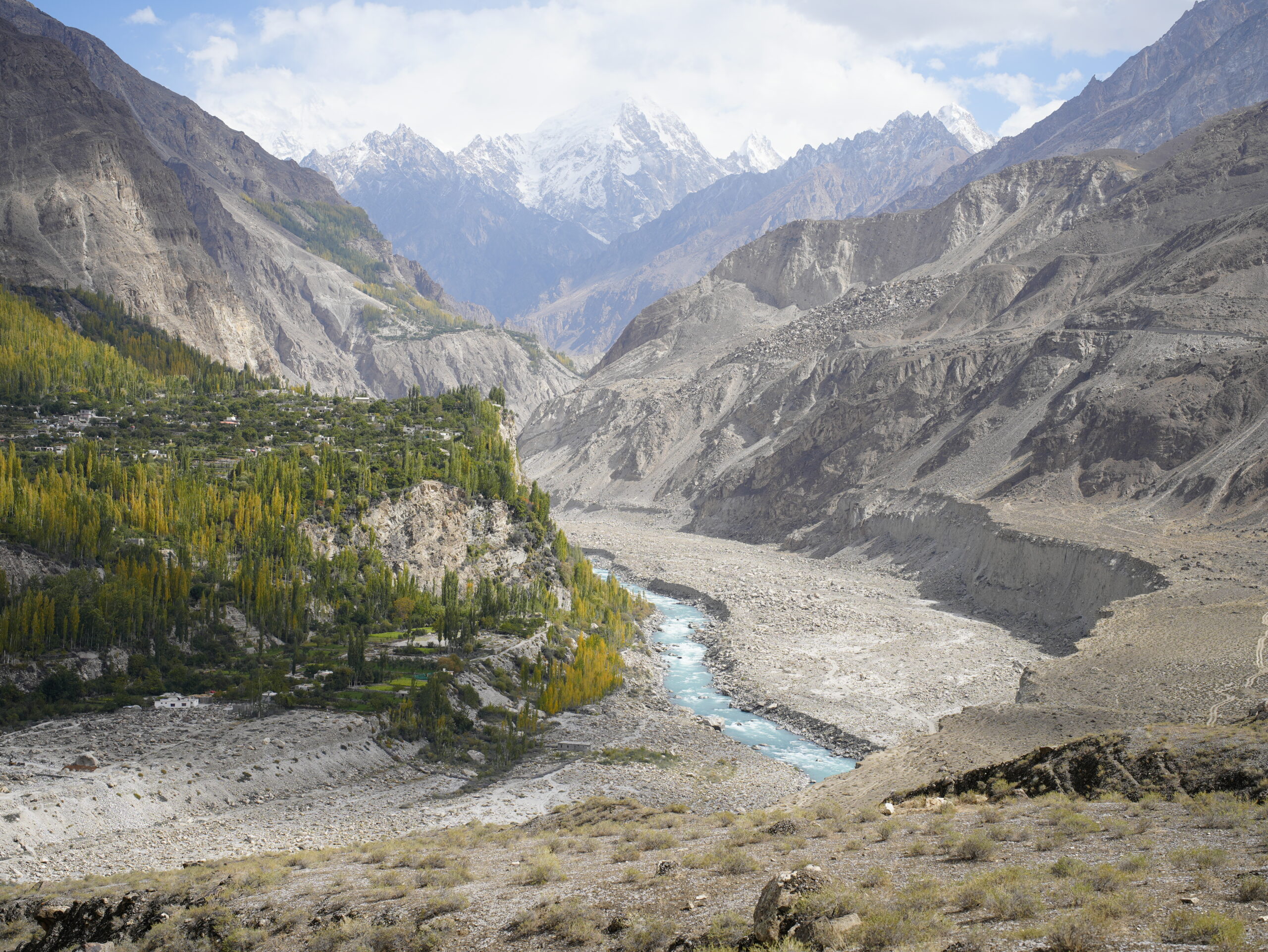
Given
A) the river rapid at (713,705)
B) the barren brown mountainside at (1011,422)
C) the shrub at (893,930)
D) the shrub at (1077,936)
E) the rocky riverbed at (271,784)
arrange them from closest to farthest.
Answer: the shrub at (1077,936) < the shrub at (893,930) < the rocky riverbed at (271,784) < the river rapid at (713,705) < the barren brown mountainside at (1011,422)

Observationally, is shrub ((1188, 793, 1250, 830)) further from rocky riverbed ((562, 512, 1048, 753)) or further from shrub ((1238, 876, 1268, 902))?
rocky riverbed ((562, 512, 1048, 753))

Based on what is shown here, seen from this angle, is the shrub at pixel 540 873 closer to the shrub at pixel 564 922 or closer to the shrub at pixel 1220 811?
the shrub at pixel 564 922

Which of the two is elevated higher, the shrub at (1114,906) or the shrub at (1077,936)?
the shrub at (1077,936)

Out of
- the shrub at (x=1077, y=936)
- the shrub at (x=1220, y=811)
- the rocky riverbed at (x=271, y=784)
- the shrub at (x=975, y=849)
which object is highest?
the shrub at (x=1077, y=936)

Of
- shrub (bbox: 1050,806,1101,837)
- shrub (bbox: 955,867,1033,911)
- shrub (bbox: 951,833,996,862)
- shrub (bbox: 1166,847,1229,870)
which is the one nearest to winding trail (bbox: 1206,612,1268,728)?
shrub (bbox: 1050,806,1101,837)

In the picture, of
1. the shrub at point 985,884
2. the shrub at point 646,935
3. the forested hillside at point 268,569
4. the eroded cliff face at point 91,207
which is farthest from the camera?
the eroded cliff face at point 91,207

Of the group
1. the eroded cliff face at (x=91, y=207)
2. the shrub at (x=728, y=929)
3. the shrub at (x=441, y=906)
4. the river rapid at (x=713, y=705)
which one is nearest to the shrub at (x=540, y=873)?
the shrub at (x=441, y=906)

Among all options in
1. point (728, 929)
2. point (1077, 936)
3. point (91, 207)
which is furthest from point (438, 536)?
point (91, 207)

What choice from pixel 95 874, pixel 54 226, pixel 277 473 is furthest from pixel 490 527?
pixel 54 226

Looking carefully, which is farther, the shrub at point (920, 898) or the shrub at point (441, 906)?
the shrub at point (441, 906)
